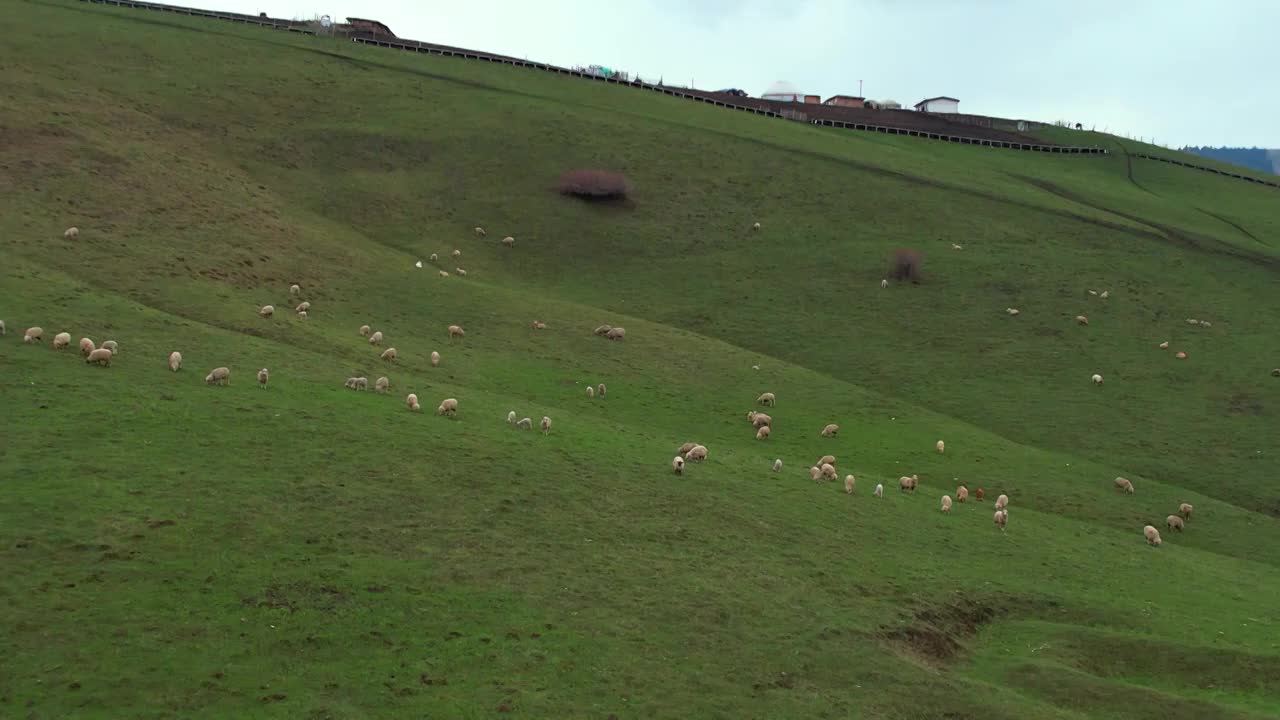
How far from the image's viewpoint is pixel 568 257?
2623 inches

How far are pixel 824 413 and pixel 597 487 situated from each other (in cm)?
1815

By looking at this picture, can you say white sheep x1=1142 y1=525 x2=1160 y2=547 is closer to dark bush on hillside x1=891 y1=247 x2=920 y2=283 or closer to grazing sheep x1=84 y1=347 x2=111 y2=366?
dark bush on hillside x1=891 y1=247 x2=920 y2=283

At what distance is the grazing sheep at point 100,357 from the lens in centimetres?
3350

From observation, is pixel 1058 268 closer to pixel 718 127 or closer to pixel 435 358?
pixel 718 127

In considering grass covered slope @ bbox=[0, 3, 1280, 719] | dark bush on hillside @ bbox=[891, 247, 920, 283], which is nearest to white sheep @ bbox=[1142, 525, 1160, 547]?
grass covered slope @ bbox=[0, 3, 1280, 719]

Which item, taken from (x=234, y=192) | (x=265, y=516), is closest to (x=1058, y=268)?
(x=234, y=192)

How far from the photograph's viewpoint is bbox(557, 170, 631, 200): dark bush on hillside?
242 ft

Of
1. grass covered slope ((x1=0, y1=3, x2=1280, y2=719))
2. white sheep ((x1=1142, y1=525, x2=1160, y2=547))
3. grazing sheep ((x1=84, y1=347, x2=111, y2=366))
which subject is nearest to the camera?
grass covered slope ((x1=0, y1=3, x2=1280, y2=719))

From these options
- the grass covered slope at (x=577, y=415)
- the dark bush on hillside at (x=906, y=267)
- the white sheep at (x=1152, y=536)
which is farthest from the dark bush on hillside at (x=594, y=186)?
the white sheep at (x=1152, y=536)

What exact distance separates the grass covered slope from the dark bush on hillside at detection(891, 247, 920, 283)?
54.4 inches

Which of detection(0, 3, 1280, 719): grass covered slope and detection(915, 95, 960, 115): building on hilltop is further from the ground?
detection(915, 95, 960, 115): building on hilltop

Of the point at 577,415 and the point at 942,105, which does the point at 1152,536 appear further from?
the point at 942,105

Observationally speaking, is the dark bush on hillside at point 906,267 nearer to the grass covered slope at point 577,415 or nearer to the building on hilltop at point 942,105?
the grass covered slope at point 577,415

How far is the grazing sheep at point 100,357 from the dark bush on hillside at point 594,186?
42.6 meters
